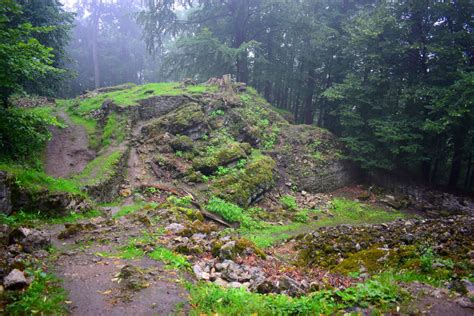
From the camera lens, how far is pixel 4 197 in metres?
7.48

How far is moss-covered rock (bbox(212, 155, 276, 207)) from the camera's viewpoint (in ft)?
45.4

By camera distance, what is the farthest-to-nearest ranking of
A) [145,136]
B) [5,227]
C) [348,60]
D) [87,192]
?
[348,60], [145,136], [87,192], [5,227]

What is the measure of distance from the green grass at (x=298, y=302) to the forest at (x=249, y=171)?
0.03 m

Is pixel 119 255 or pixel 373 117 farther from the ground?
pixel 373 117

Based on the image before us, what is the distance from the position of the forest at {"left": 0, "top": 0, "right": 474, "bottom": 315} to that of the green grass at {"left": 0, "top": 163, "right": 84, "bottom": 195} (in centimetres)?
7

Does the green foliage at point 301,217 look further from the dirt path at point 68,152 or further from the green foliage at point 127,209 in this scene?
the dirt path at point 68,152

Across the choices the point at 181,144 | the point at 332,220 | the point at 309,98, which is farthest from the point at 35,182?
the point at 309,98

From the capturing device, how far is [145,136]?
16094 mm

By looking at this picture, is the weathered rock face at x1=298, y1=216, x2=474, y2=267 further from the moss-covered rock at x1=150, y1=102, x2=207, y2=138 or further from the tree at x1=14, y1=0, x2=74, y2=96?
the tree at x1=14, y1=0, x2=74, y2=96

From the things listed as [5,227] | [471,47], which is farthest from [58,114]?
[471,47]

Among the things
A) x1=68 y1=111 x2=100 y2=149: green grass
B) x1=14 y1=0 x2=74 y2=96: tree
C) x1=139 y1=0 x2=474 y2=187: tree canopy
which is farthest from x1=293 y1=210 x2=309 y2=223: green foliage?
x1=14 y1=0 x2=74 y2=96: tree

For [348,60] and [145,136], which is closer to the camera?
[145,136]

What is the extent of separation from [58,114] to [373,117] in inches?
825

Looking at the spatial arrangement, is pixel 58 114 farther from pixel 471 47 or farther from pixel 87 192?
pixel 471 47
